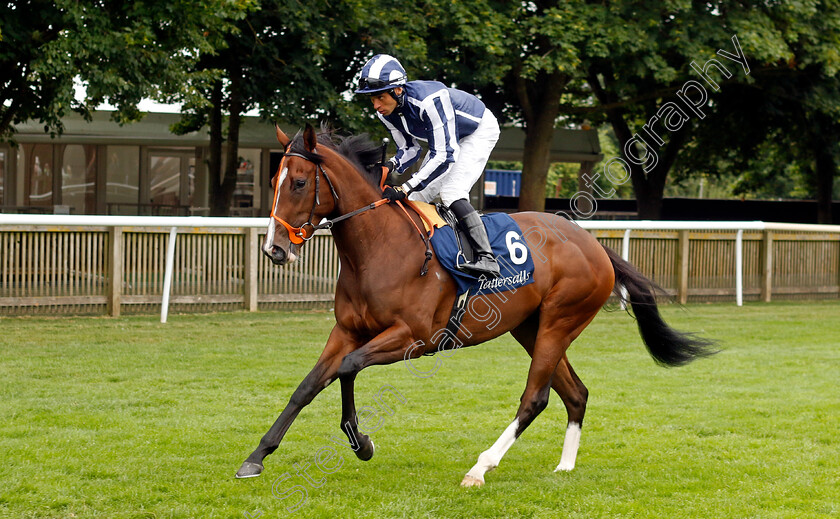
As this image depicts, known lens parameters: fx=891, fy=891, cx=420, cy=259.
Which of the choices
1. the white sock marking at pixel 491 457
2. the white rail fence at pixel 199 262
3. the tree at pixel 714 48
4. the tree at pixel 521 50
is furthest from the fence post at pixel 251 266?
the white sock marking at pixel 491 457

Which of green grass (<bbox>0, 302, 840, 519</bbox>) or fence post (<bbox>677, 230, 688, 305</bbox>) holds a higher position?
fence post (<bbox>677, 230, 688, 305</bbox>)

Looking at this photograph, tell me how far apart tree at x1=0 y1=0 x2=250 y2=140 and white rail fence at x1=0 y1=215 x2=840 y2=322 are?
5.77 ft

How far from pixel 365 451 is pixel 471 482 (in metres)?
0.59

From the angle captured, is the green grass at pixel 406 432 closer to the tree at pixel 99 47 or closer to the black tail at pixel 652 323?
the black tail at pixel 652 323

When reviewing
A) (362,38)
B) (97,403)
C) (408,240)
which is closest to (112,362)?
(97,403)

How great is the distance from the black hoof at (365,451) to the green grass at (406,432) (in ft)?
0.43

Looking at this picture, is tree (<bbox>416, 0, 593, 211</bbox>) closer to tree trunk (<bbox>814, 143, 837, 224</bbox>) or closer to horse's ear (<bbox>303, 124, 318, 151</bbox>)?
tree trunk (<bbox>814, 143, 837, 224</bbox>)

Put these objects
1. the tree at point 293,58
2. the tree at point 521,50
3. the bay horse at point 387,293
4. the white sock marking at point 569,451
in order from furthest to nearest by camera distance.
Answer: the tree at point 521,50
the tree at point 293,58
the white sock marking at point 569,451
the bay horse at point 387,293

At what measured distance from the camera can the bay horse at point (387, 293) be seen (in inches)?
176

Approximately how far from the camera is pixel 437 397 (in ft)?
22.8

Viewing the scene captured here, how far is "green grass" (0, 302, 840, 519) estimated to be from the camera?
432 cm

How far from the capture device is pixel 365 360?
4477 millimetres

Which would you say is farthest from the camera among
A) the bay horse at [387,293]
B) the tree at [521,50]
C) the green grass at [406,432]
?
the tree at [521,50]

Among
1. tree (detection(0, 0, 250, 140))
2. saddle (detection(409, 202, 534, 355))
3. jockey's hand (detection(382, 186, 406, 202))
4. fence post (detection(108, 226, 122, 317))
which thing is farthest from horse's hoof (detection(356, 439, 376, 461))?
tree (detection(0, 0, 250, 140))
